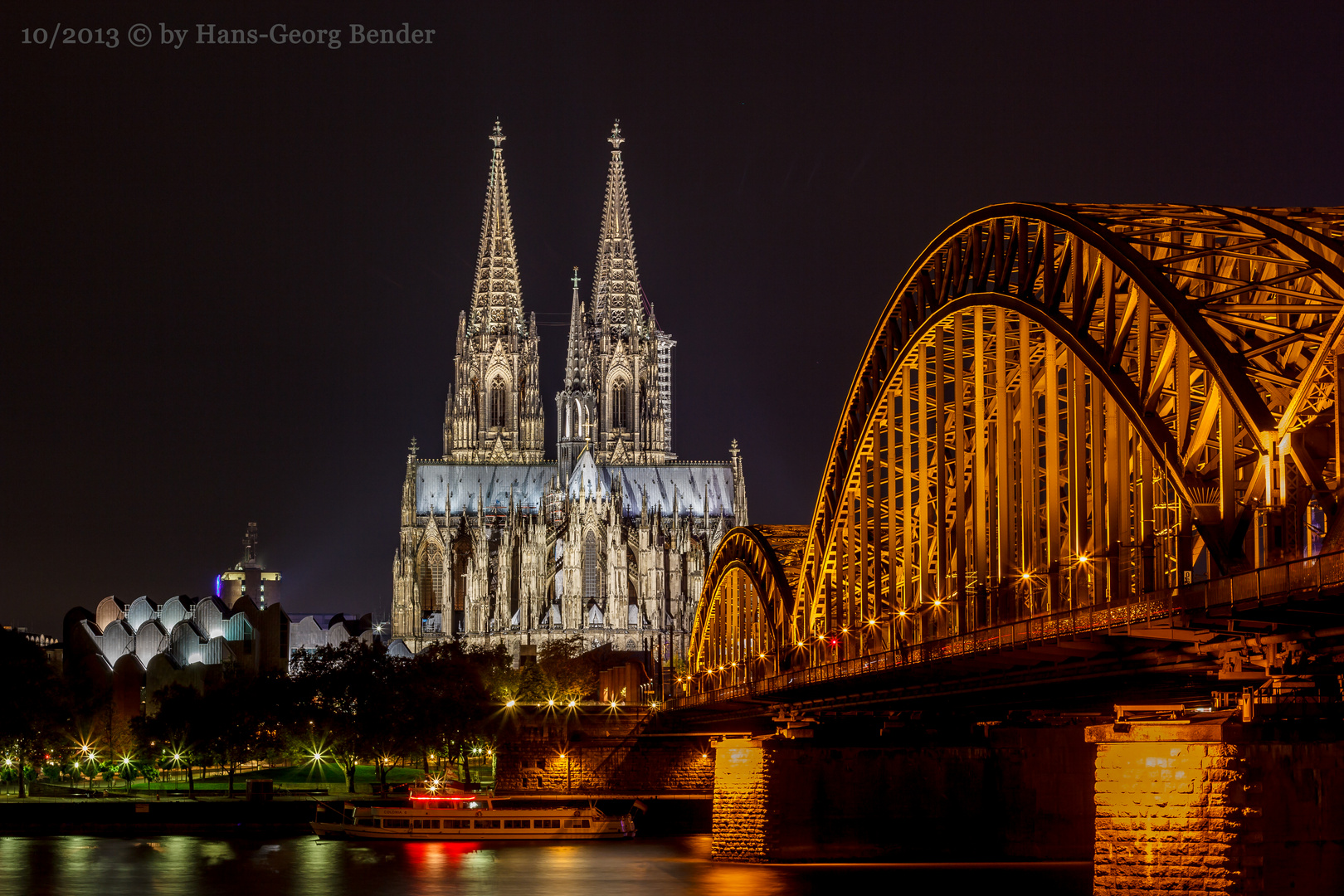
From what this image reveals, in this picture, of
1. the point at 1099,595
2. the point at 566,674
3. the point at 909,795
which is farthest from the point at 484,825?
Result: the point at 1099,595

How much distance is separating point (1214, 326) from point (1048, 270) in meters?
6.53

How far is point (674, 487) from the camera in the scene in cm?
19350

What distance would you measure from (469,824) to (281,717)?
34218 millimetres

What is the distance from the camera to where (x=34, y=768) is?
135 m

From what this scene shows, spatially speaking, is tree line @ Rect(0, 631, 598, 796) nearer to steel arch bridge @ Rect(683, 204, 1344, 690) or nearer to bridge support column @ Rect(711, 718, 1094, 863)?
bridge support column @ Rect(711, 718, 1094, 863)

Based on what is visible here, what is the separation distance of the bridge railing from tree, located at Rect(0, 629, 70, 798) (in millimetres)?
76366

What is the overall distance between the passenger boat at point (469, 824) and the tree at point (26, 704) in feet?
98.3

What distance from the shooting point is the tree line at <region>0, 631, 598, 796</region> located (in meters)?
118

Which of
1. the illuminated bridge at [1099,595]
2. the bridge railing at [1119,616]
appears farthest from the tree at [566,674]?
the bridge railing at [1119,616]

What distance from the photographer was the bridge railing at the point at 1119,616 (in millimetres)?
27844

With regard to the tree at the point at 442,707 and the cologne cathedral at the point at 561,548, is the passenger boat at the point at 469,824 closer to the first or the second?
the tree at the point at 442,707

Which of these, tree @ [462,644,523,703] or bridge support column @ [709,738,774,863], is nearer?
bridge support column @ [709,738,774,863]

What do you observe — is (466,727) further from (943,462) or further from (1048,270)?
(1048,270)

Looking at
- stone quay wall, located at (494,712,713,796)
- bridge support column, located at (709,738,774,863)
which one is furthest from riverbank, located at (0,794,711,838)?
bridge support column, located at (709,738,774,863)
